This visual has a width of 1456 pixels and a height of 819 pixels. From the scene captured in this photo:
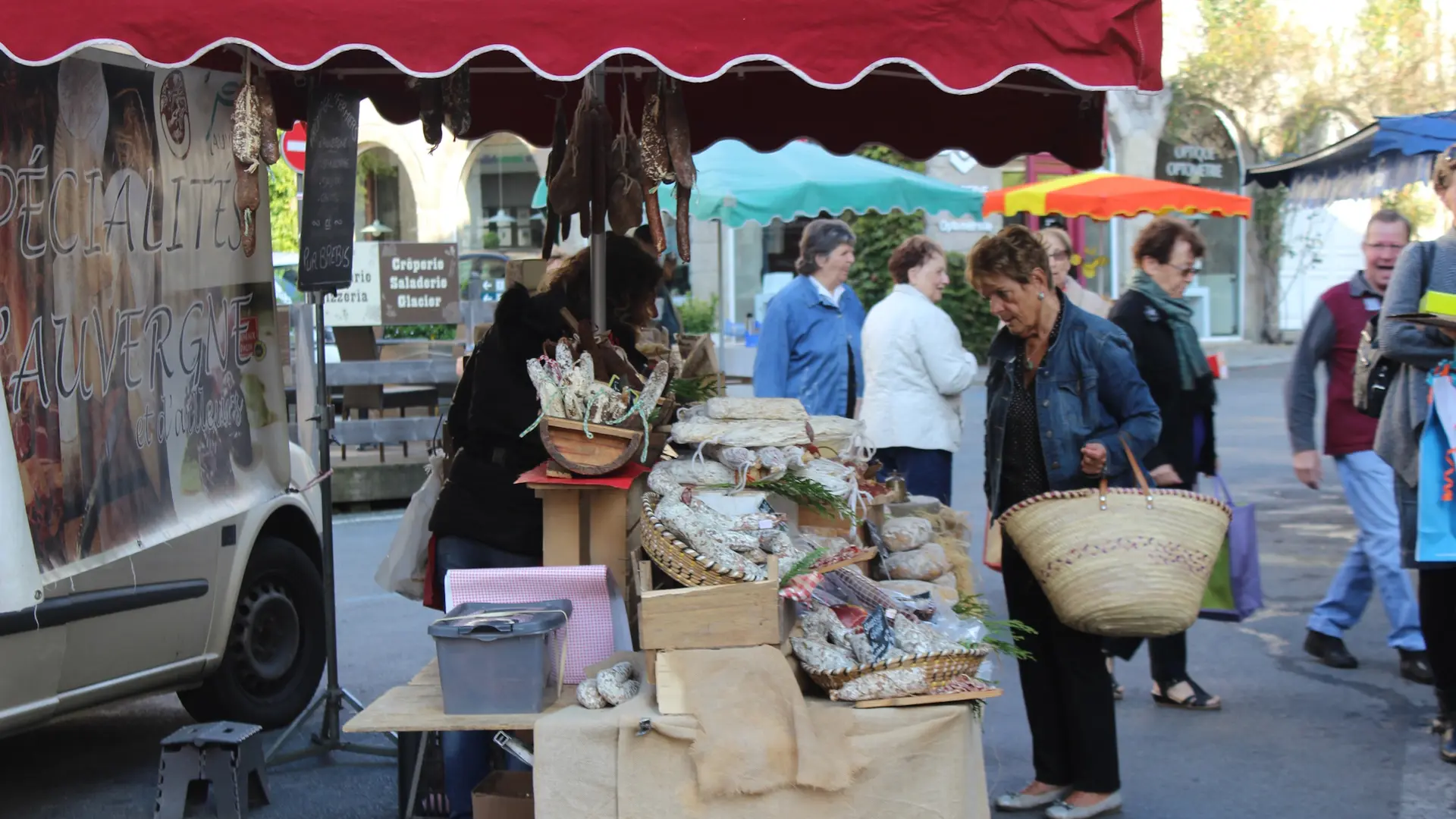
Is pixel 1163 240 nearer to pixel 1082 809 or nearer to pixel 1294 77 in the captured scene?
pixel 1082 809

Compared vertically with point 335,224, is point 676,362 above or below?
below

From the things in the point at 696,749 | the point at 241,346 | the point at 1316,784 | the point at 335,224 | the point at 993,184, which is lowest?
the point at 1316,784

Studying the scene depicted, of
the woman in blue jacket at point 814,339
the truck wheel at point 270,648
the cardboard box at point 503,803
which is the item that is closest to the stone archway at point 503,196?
the woman in blue jacket at point 814,339

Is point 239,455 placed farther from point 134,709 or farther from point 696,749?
point 696,749

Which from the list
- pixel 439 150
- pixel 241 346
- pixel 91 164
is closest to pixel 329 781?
pixel 241 346

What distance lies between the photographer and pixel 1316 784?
199 inches

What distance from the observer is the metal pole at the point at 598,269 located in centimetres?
470

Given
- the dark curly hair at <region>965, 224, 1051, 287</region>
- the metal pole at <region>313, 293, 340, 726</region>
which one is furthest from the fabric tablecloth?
the metal pole at <region>313, 293, 340, 726</region>

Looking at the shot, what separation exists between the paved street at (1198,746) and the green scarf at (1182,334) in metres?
1.40

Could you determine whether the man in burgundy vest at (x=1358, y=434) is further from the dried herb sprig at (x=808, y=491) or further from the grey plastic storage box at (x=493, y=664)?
the grey plastic storage box at (x=493, y=664)

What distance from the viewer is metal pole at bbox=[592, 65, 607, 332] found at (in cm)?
470

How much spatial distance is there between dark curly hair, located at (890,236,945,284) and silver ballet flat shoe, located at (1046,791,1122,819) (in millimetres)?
3214

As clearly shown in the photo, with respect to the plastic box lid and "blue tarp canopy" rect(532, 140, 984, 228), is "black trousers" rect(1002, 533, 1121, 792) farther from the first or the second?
"blue tarp canopy" rect(532, 140, 984, 228)

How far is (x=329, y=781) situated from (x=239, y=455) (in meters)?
1.22
